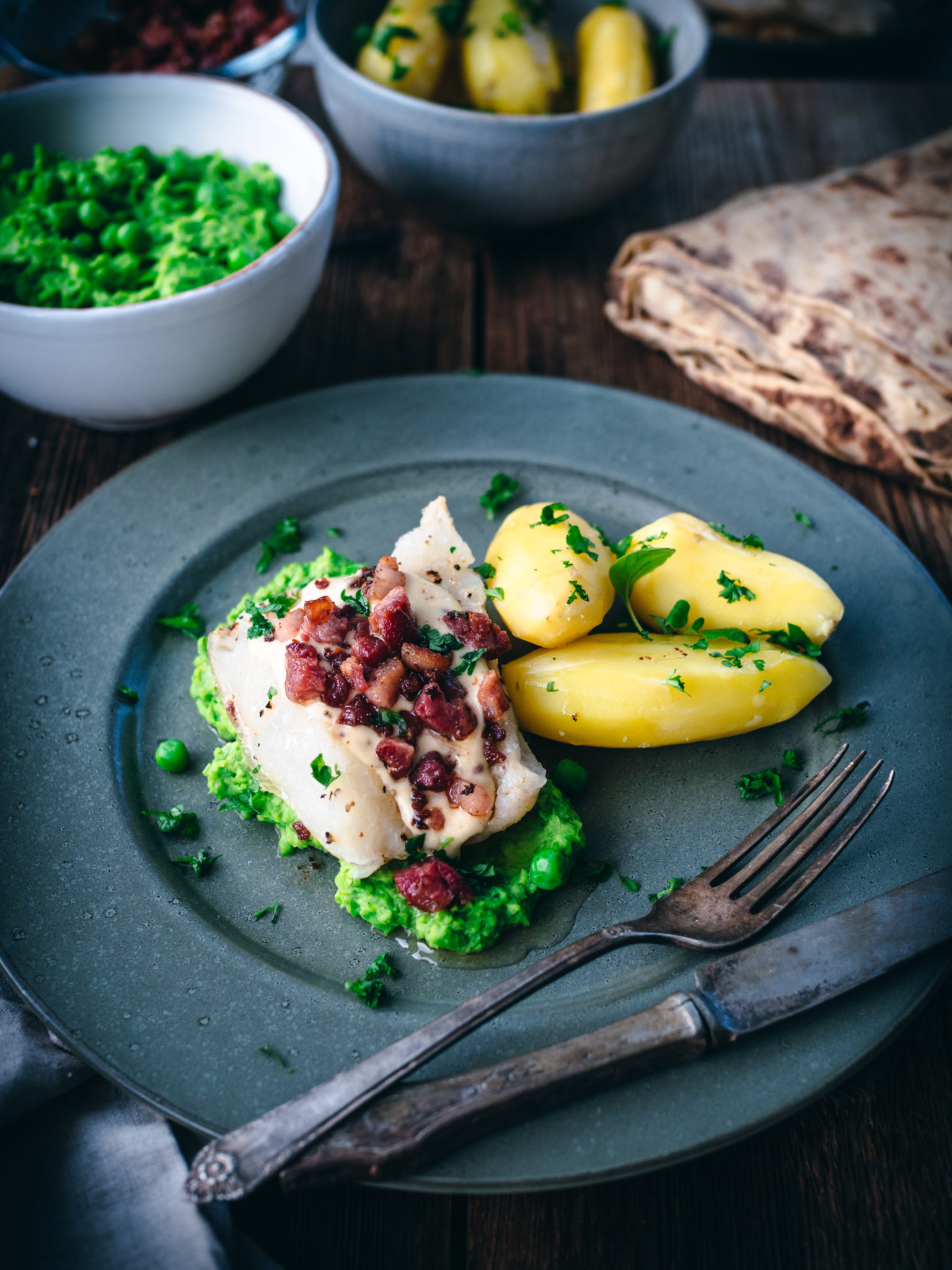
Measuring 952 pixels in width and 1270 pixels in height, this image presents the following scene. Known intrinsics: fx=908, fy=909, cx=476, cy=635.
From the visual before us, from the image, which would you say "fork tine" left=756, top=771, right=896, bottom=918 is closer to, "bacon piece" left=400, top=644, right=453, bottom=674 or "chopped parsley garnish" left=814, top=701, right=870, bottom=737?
"chopped parsley garnish" left=814, top=701, right=870, bottom=737

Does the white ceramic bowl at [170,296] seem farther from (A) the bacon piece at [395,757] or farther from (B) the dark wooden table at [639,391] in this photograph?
(A) the bacon piece at [395,757]

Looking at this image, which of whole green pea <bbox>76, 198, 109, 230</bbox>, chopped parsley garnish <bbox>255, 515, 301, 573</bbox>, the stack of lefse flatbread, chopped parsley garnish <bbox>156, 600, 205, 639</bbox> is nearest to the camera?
chopped parsley garnish <bbox>156, 600, 205, 639</bbox>

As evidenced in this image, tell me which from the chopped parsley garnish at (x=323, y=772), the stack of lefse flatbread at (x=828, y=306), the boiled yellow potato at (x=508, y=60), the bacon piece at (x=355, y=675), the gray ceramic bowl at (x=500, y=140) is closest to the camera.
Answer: the chopped parsley garnish at (x=323, y=772)

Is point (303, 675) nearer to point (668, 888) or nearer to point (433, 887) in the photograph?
point (433, 887)

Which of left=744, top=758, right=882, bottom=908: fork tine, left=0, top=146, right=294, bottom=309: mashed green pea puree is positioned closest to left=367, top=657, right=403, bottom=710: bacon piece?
left=744, top=758, right=882, bottom=908: fork tine

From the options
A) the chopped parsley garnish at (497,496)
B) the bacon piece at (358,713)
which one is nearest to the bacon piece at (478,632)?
the bacon piece at (358,713)
